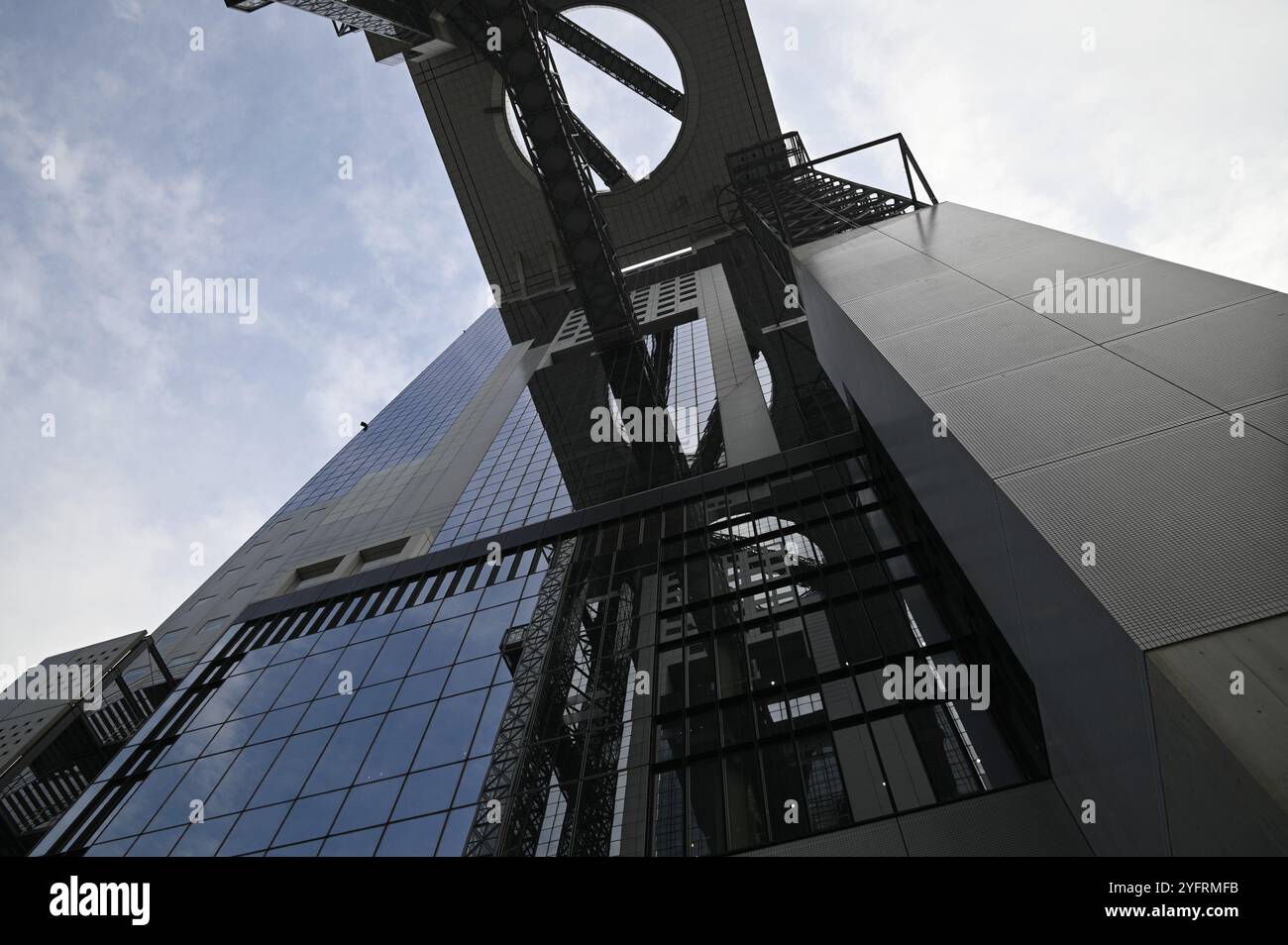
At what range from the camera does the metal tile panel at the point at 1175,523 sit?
6.40 metres

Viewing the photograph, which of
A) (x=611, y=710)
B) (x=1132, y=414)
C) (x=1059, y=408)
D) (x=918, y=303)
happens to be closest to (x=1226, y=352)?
(x=1132, y=414)

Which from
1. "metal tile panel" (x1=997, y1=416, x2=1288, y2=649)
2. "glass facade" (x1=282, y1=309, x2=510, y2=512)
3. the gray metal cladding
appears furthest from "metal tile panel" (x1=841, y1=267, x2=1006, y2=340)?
"glass facade" (x1=282, y1=309, x2=510, y2=512)

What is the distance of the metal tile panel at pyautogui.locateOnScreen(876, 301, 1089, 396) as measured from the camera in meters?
11.4

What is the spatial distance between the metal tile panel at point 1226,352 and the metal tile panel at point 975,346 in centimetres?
98

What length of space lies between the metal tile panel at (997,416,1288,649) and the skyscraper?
1.2 inches

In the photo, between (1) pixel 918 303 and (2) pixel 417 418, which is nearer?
(1) pixel 918 303

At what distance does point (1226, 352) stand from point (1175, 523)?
3469 millimetres

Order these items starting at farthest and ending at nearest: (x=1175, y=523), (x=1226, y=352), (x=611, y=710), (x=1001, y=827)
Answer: (x=611, y=710) < (x=1001, y=827) < (x=1226, y=352) < (x=1175, y=523)

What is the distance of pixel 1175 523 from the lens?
7.36m

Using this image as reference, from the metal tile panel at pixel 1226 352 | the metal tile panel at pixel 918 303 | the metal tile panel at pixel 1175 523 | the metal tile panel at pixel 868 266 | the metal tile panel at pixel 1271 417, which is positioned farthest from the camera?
the metal tile panel at pixel 868 266

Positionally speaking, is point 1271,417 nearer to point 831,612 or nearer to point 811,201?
point 831,612


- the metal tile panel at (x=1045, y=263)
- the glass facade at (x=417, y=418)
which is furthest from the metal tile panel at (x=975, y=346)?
the glass facade at (x=417, y=418)

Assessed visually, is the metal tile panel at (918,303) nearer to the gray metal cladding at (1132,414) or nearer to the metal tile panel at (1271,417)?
the gray metal cladding at (1132,414)
